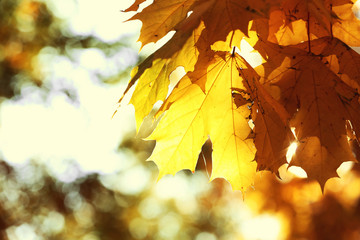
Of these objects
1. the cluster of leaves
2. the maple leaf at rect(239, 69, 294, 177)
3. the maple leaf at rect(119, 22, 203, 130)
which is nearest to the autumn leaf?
the cluster of leaves

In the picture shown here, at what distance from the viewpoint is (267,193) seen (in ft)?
16.7

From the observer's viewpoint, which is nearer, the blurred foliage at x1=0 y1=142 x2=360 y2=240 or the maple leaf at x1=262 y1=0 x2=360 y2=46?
the maple leaf at x1=262 y1=0 x2=360 y2=46

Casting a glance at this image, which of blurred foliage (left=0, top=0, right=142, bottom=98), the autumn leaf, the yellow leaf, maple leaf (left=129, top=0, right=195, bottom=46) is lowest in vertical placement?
the yellow leaf

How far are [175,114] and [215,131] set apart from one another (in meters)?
0.13

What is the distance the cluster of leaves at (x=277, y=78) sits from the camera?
3.17 feet

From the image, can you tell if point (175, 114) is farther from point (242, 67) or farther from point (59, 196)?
point (59, 196)

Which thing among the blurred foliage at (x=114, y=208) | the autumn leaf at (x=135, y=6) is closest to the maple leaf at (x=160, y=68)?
the autumn leaf at (x=135, y=6)

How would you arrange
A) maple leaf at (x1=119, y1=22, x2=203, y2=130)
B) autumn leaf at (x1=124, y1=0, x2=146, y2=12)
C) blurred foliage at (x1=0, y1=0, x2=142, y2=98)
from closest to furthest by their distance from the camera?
maple leaf at (x1=119, y1=22, x2=203, y2=130) → autumn leaf at (x1=124, y1=0, x2=146, y2=12) → blurred foliage at (x1=0, y1=0, x2=142, y2=98)

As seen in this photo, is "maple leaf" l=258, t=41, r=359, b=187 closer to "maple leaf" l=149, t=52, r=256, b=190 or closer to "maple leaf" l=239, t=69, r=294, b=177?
"maple leaf" l=239, t=69, r=294, b=177

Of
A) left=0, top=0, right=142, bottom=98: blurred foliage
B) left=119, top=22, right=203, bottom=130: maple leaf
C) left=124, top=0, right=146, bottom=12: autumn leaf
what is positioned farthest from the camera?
left=0, top=0, right=142, bottom=98: blurred foliage

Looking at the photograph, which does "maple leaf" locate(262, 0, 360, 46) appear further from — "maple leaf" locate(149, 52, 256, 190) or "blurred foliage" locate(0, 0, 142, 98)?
"blurred foliage" locate(0, 0, 142, 98)

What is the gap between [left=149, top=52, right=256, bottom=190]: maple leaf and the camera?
1.09 metres

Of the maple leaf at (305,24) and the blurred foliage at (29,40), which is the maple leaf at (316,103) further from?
the blurred foliage at (29,40)

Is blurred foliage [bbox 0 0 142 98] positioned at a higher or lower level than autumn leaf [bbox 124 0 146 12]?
higher
